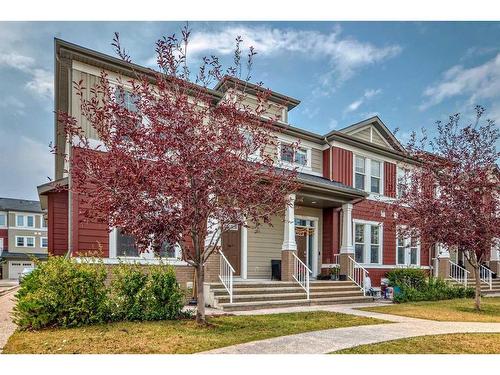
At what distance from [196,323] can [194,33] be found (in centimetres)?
518

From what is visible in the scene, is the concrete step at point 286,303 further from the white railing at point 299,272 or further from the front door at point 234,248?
the front door at point 234,248

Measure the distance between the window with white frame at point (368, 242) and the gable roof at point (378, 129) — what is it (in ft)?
11.3

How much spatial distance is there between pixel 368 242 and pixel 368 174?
8.81 feet

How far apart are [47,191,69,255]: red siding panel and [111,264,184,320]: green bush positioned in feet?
15.9

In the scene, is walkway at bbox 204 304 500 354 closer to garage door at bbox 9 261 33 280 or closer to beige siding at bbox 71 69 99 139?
beige siding at bbox 71 69 99 139

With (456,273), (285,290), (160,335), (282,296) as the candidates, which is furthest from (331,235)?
(160,335)

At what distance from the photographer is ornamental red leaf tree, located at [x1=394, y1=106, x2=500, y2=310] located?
10.0 metres

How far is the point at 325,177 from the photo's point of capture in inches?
593

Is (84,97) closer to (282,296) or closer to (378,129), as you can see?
(282,296)

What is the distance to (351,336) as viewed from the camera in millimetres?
6477

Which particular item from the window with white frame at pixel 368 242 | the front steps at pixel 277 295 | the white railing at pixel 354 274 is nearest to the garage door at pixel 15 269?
the window with white frame at pixel 368 242

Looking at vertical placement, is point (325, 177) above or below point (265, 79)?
below
